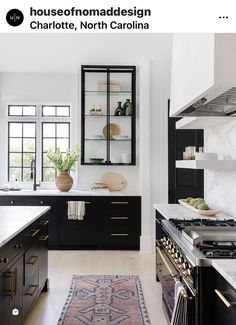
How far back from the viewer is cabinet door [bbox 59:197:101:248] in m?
5.75

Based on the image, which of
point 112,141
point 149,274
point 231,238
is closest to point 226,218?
point 231,238

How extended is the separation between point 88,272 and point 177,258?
90.3 inches

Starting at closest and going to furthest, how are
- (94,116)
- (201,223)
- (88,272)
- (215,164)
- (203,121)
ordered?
(201,223), (215,164), (203,121), (88,272), (94,116)

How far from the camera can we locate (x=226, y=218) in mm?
3363

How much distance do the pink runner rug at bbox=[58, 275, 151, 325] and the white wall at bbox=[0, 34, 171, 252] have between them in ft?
5.25

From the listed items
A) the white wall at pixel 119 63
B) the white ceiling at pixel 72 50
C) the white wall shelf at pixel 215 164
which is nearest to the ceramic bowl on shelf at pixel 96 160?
the white wall at pixel 119 63

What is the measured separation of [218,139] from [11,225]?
219 cm

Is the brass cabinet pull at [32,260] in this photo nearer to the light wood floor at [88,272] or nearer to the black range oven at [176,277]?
the light wood floor at [88,272]

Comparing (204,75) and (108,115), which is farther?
(108,115)

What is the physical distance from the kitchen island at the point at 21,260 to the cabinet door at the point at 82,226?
1812 millimetres

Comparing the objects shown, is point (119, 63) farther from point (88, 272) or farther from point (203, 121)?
point (88, 272)

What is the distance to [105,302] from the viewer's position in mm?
3645

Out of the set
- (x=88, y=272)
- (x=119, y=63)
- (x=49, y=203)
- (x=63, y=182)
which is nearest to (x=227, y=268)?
(x=88, y=272)
